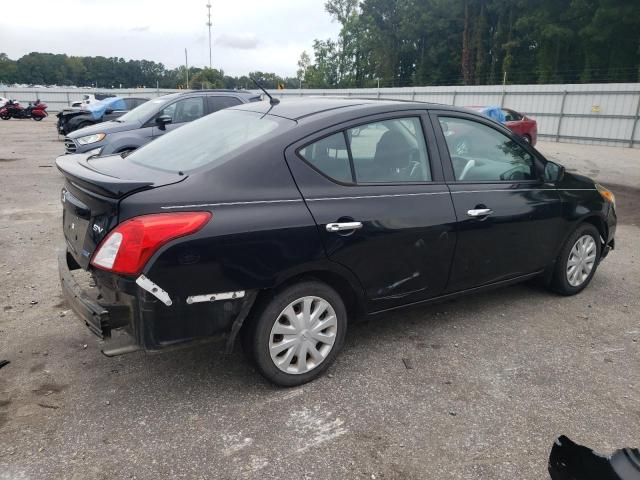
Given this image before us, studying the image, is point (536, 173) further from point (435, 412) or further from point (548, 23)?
point (548, 23)

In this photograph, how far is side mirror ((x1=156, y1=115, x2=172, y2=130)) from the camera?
28.6 ft

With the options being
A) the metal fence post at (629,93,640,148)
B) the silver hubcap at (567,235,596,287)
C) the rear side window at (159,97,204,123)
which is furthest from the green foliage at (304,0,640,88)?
the silver hubcap at (567,235,596,287)

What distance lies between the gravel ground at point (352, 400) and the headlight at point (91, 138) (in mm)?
5495

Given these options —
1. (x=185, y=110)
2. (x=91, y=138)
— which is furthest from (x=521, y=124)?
(x=91, y=138)

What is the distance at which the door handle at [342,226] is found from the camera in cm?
302

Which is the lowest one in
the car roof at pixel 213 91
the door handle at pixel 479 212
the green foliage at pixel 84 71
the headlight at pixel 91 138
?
the headlight at pixel 91 138

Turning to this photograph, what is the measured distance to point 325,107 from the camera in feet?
11.4

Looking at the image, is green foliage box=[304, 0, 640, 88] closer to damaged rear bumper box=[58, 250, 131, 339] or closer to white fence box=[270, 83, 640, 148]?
white fence box=[270, 83, 640, 148]

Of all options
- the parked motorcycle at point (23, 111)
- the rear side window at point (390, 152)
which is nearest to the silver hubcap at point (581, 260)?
the rear side window at point (390, 152)

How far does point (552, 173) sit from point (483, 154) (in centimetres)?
71

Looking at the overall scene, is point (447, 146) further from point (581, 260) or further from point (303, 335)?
point (581, 260)

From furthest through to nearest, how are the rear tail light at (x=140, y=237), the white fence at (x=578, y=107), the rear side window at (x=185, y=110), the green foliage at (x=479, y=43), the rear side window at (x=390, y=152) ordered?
the green foliage at (x=479, y=43), the white fence at (x=578, y=107), the rear side window at (x=185, y=110), the rear side window at (x=390, y=152), the rear tail light at (x=140, y=237)

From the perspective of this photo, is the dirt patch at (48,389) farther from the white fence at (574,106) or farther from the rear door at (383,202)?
the white fence at (574,106)

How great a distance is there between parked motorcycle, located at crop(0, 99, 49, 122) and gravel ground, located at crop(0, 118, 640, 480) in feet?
96.0
